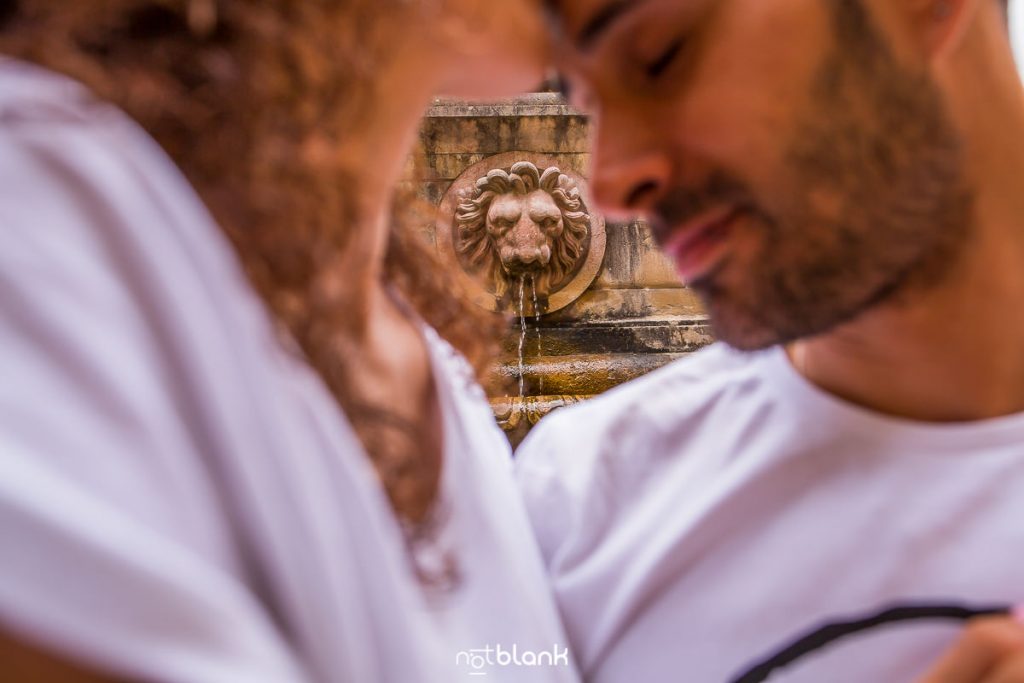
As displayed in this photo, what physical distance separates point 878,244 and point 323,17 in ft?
2.20

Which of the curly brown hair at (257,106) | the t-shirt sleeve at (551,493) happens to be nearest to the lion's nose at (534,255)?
the t-shirt sleeve at (551,493)

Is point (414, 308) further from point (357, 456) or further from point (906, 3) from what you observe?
point (906, 3)

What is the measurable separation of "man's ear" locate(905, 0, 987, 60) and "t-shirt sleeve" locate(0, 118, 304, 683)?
878 millimetres

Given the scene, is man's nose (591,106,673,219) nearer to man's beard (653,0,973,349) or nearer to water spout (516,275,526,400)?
man's beard (653,0,973,349)

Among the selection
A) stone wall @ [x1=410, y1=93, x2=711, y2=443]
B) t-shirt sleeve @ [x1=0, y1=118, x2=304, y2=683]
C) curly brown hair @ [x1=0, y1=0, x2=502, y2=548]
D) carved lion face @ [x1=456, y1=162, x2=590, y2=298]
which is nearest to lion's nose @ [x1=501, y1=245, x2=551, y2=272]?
carved lion face @ [x1=456, y1=162, x2=590, y2=298]

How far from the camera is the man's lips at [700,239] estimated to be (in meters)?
0.87

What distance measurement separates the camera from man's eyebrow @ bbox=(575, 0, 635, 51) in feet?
2.61

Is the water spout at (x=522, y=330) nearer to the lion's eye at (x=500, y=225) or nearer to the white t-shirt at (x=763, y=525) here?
the lion's eye at (x=500, y=225)

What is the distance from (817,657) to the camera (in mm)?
788

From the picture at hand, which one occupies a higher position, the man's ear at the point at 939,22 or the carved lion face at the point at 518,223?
the man's ear at the point at 939,22

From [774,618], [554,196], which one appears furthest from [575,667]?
[554,196]

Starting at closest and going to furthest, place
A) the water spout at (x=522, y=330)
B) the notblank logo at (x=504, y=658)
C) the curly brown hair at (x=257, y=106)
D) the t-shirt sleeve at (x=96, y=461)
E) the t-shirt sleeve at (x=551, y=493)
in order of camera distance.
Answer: the t-shirt sleeve at (x=96, y=461) → the curly brown hair at (x=257, y=106) → the notblank logo at (x=504, y=658) → the t-shirt sleeve at (x=551, y=493) → the water spout at (x=522, y=330)

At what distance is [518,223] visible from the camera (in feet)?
12.0

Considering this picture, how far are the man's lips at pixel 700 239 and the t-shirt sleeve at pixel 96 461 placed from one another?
0.64 meters
